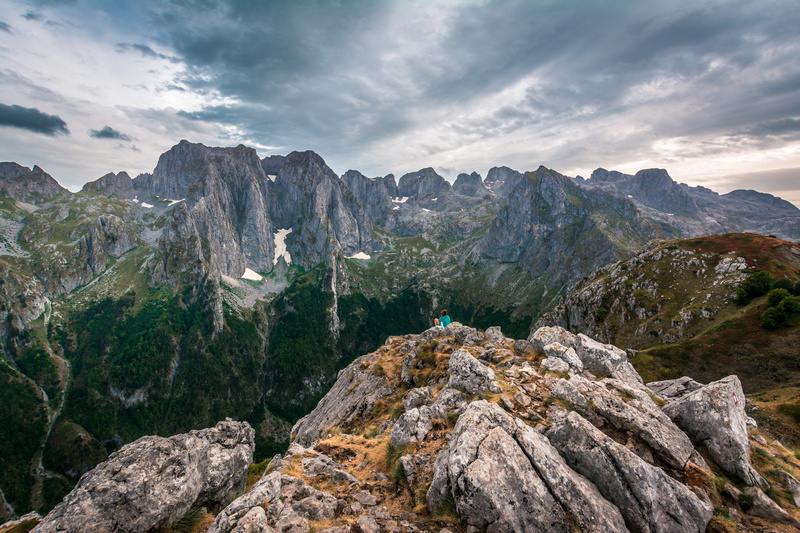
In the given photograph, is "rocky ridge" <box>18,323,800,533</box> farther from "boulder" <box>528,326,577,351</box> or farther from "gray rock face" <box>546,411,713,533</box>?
"boulder" <box>528,326,577,351</box>


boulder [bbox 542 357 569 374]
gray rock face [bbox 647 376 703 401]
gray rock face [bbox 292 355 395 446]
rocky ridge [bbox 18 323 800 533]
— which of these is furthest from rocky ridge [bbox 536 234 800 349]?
gray rock face [bbox 292 355 395 446]

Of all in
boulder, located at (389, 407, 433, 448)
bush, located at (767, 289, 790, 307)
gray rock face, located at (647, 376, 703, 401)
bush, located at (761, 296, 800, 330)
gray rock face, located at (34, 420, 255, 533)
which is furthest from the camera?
bush, located at (767, 289, 790, 307)

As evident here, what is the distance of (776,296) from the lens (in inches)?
1996

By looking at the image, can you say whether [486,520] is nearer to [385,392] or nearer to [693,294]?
[385,392]

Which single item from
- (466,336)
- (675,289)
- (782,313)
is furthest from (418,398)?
(675,289)

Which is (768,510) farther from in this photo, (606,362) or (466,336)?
(466,336)

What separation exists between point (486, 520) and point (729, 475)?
12.5 m

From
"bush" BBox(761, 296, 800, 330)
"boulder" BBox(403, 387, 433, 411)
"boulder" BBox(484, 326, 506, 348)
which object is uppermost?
"boulder" BBox(484, 326, 506, 348)

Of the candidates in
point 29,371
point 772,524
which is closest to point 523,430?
point 772,524

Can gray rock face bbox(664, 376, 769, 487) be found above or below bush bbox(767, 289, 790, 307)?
above

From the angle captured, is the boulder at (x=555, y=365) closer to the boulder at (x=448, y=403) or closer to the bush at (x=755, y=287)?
the boulder at (x=448, y=403)

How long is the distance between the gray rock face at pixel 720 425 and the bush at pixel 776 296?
59757 millimetres

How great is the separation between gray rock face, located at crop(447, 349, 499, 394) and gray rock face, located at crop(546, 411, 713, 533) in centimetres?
771

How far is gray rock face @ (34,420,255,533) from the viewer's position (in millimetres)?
12516
